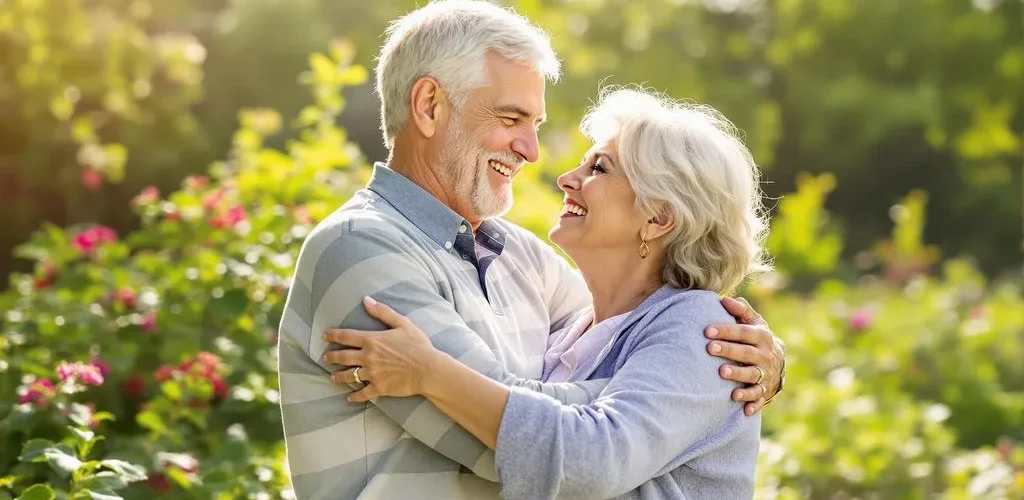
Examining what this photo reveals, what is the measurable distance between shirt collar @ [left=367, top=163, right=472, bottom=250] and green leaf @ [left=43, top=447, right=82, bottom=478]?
933mm

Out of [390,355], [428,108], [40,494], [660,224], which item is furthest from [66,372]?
[660,224]

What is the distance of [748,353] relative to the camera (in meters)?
2.51

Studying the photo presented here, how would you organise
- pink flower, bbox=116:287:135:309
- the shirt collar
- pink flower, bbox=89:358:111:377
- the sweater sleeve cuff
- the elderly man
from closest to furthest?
the sweater sleeve cuff, the elderly man, the shirt collar, pink flower, bbox=89:358:111:377, pink flower, bbox=116:287:135:309

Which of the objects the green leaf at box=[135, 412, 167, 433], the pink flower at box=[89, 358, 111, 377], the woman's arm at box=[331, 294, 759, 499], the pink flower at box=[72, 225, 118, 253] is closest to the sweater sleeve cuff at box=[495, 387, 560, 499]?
the woman's arm at box=[331, 294, 759, 499]

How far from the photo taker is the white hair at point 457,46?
2.76 metres

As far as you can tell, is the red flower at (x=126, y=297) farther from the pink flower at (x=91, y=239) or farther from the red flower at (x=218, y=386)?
the pink flower at (x=91, y=239)

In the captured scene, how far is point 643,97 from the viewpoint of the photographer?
282 cm

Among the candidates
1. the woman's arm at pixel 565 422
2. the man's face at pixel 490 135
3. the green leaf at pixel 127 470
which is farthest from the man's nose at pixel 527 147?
the green leaf at pixel 127 470

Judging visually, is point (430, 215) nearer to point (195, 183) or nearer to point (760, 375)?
point (760, 375)

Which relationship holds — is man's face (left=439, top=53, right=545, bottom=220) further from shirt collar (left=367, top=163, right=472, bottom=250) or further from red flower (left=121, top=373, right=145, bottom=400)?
red flower (left=121, top=373, right=145, bottom=400)

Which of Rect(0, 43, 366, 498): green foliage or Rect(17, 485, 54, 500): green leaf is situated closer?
Rect(17, 485, 54, 500): green leaf

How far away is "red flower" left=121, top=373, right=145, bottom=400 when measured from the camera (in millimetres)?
4371

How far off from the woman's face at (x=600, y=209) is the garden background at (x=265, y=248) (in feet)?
3.94

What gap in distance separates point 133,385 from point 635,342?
2.51 metres
